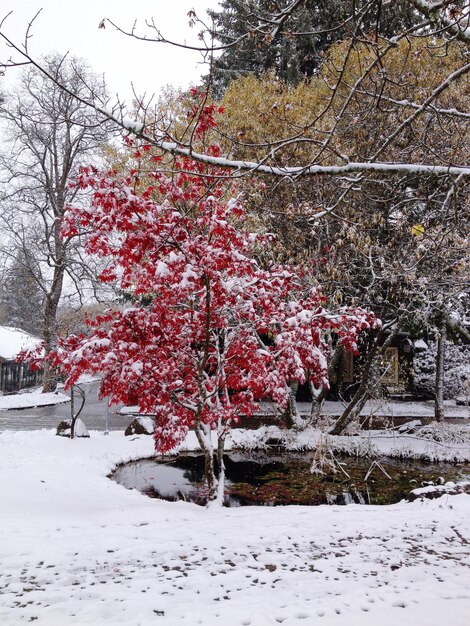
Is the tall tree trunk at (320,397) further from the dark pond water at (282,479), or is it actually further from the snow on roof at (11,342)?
the snow on roof at (11,342)

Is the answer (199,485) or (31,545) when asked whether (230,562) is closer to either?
(31,545)

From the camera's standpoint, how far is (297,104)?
1399 centimetres

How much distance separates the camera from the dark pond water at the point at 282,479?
9.31 meters

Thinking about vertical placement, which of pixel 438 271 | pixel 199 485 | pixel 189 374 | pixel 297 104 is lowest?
pixel 199 485

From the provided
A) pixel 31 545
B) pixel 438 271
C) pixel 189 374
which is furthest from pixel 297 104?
pixel 31 545

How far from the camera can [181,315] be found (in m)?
7.66

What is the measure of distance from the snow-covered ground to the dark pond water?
1.34 metres

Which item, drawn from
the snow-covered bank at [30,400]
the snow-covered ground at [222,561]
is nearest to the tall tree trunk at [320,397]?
the snow-covered ground at [222,561]

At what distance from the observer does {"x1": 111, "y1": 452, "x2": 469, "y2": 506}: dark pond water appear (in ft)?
30.6

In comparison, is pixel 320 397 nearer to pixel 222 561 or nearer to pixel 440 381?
pixel 440 381

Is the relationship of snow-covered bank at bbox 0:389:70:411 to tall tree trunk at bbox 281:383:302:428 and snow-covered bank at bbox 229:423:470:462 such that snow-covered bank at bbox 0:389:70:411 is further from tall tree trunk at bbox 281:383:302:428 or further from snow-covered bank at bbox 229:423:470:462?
tall tree trunk at bbox 281:383:302:428

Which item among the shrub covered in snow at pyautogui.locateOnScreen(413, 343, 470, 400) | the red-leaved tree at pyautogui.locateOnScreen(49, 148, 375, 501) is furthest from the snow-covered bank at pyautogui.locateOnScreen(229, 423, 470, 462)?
the shrub covered in snow at pyautogui.locateOnScreen(413, 343, 470, 400)

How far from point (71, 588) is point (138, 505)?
3.46 meters

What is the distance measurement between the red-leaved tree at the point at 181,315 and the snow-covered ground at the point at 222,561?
1.62m
